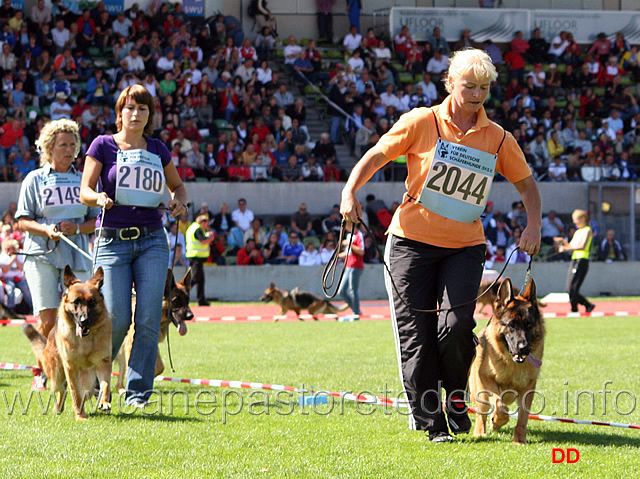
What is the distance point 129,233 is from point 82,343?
79 cm

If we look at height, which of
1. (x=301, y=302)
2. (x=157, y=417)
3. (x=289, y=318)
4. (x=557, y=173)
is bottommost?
(x=289, y=318)

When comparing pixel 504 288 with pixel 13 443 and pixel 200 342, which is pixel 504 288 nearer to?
pixel 13 443

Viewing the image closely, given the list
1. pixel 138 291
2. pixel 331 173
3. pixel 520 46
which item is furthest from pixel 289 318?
pixel 520 46

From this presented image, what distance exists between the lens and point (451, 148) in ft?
16.0

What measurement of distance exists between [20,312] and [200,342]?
5.61m

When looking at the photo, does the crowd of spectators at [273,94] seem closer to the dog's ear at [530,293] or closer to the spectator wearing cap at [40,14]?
the spectator wearing cap at [40,14]

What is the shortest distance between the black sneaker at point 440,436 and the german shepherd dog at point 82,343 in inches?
89.6

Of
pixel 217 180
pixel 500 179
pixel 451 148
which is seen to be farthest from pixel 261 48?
pixel 451 148

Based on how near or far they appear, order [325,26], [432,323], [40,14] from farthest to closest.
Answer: [325,26] < [40,14] < [432,323]

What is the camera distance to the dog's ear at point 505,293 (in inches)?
207

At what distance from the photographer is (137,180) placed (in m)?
5.99

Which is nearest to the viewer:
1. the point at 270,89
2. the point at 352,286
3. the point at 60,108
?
the point at 352,286

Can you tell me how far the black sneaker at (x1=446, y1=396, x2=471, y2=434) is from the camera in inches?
198

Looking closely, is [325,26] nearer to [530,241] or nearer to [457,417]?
[530,241]
